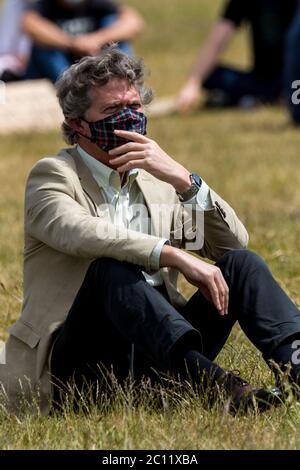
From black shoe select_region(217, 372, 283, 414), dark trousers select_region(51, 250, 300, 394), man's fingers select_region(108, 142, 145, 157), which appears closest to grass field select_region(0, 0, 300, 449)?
black shoe select_region(217, 372, 283, 414)

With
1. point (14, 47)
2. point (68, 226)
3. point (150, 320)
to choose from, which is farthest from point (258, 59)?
point (150, 320)

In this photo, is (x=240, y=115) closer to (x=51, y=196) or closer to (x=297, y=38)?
(x=297, y=38)

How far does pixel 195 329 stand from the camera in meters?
3.63

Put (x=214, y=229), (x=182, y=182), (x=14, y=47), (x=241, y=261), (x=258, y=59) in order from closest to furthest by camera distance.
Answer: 1. (x=241, y=261)
2. (x=182, y=182)
3. (x=214, y=229)
4. (x=14, y=47)
5. (x=258, y=59)

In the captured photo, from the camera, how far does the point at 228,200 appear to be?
755 cm

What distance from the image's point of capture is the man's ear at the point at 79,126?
4031 millimetres

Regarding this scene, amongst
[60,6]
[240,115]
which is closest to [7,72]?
[60,6]

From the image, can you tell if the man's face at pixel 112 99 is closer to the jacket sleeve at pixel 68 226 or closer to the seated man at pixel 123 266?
the seated man at pixel 123 266

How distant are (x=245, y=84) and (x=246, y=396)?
878 cm

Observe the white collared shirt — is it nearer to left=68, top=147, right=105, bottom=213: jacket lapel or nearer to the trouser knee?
left=68, top=147, right=105, bottom=213: jacket lapel

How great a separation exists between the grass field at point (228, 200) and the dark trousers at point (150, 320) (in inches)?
6.7

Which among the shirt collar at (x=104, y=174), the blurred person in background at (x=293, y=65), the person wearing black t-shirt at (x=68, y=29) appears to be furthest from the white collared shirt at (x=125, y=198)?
the person wearing black t-shirt at (x=68, y=29)

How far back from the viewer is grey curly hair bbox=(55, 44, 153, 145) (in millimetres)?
3939

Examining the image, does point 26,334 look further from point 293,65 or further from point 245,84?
point 245,84
